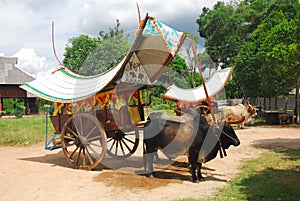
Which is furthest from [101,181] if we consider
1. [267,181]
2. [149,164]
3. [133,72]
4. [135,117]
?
[267,181]

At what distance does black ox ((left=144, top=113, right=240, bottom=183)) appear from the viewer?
20.5 feet

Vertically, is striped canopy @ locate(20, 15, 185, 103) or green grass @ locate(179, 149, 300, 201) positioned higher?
striped canopy @ locate(20, 15, 185, 103)

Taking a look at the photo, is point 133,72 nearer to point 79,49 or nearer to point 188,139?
point 188,139

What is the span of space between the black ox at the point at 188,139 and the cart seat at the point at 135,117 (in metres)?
0.35

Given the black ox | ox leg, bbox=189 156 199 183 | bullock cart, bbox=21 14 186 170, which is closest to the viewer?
ox leg, bbox=189 156 199 183

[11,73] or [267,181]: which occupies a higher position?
[11,73]

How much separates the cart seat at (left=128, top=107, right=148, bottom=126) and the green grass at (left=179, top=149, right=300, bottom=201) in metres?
2.68

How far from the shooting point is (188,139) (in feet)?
20.9

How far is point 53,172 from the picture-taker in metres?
6.89

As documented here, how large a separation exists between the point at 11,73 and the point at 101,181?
28104mm

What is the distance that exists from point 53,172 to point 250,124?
14550 millimetres

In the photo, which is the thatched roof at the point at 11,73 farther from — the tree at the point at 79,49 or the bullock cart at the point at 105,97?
the bullock cart at the point at 105,97

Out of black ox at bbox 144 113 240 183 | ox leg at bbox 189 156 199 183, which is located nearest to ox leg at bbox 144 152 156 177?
black ox at bbox 144 113 240 183

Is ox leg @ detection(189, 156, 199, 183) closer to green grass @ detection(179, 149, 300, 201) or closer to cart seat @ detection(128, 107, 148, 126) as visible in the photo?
green grass @ detection(179, 149, 300, 201)
